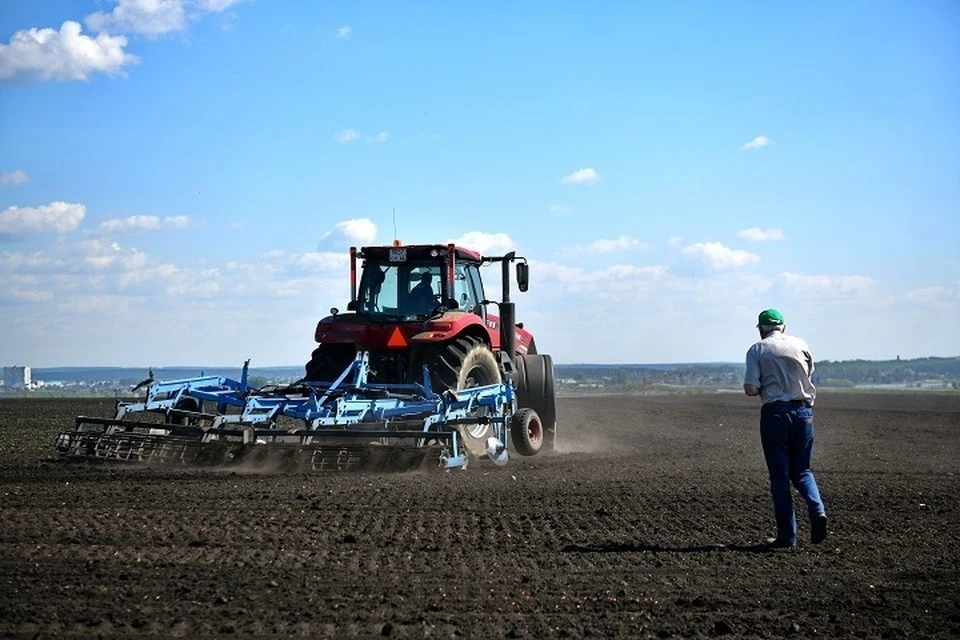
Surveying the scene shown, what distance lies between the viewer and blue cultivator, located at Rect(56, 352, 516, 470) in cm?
1284

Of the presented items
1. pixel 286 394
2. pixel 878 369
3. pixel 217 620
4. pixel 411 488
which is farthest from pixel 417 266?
pixel 878 369

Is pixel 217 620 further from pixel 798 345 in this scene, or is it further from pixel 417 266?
pixel 417 266

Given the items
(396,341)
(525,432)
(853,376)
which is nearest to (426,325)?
(396,341)

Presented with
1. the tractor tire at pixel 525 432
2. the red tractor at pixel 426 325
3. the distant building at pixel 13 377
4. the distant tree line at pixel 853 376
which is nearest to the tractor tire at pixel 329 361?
the red tractor at pixel 426 325

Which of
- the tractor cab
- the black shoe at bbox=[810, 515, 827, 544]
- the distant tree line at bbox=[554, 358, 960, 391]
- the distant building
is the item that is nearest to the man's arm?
the black shoe at bbox=[810, 515, 827, 544]

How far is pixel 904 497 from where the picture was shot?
10.8 m

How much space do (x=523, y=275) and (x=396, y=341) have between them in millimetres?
1940

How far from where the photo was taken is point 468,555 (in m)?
7.60

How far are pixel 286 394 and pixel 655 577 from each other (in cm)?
799

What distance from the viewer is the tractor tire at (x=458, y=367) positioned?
14.2 m

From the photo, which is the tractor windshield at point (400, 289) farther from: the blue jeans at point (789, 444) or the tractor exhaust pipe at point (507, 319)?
the blue jeans at point (789, 444)

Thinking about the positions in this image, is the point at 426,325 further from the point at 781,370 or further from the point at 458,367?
the point at 781,370

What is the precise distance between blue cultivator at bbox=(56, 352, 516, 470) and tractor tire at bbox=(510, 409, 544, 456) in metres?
0.70

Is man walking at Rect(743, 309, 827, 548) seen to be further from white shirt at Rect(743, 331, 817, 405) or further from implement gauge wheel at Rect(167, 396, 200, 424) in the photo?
implement gauge wheel at Rect(167, 396, 200, 424)
